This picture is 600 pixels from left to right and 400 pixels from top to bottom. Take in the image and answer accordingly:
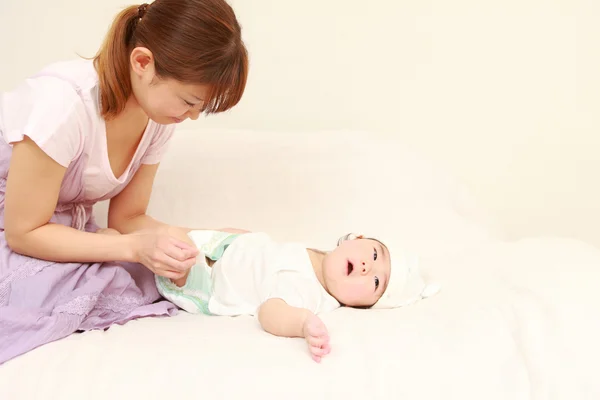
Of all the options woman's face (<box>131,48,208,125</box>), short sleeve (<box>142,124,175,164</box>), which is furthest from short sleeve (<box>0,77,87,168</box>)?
short sleeve (<box>142,124,175,164</box>)

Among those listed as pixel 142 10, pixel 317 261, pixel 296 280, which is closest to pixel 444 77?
pixel 317 261

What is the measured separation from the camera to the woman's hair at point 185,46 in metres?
1.12

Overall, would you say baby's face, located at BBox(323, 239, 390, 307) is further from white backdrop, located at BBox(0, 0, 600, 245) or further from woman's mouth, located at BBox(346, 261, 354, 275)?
white backdrop, located at BBox(0, 0, 600, 245)

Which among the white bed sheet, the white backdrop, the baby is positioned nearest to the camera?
the white bed sheet

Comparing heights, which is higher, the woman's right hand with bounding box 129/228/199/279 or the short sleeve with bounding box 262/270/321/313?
the woman's right hand with bounding box 129/228/199/279

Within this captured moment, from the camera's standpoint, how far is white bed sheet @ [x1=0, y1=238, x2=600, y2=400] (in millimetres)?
1012

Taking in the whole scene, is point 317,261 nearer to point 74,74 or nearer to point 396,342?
point 396,342

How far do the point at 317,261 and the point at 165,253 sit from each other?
0.37 metres

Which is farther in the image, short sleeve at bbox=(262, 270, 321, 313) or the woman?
short sleeve at bbox=(262, 270, 321, 313)

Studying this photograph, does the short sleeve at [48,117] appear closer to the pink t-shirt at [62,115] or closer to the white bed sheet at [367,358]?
the pink t-shirt at [62,115]

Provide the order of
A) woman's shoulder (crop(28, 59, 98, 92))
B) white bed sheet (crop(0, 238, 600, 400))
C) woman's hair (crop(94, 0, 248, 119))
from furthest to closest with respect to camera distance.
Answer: woman's shoulder (crop(28, 59, 98, 92))
woman's hair (crop(94, 0, 248, 119))
white bed sheet (crop(0, 238, 600, 400))

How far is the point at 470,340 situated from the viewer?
3.60ft

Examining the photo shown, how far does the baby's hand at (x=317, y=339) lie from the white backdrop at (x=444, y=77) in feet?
3.87

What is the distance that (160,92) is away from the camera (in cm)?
118
